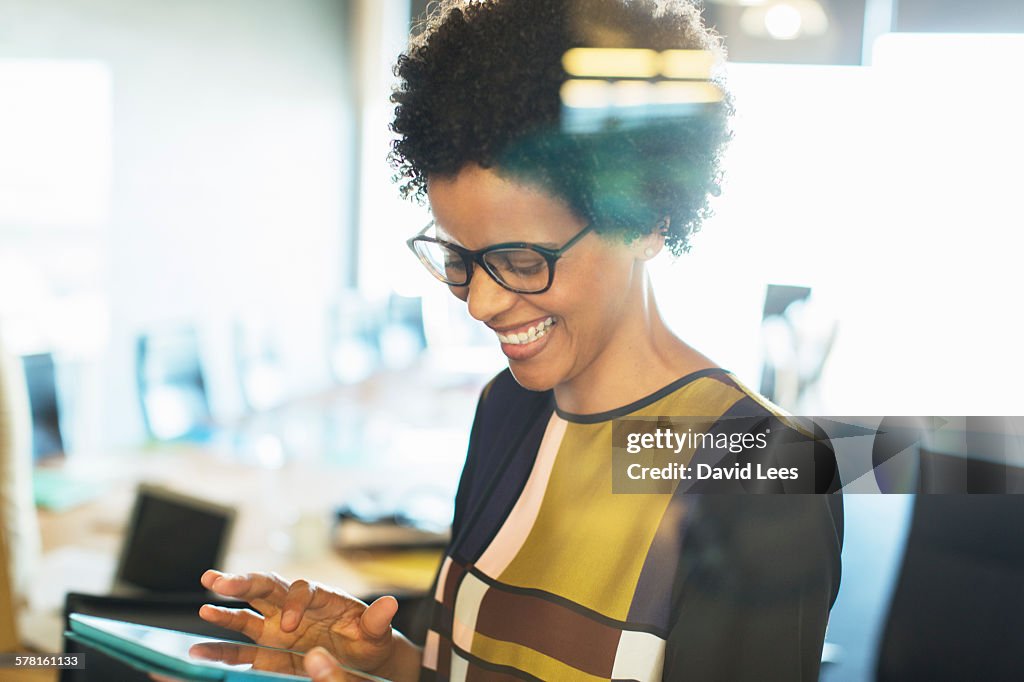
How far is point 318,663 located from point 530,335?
0.75 ft

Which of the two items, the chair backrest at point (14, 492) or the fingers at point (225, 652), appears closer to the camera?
the fingers at point (225, 652)

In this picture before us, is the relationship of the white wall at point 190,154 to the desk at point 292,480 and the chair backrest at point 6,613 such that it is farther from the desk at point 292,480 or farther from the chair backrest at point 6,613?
the chair backrest at point 6,613

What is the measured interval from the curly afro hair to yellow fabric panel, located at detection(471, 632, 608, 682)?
0.26m

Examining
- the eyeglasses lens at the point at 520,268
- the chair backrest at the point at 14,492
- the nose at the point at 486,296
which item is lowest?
the chair backrest at the point at 14,492

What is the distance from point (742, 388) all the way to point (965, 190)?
187 mm

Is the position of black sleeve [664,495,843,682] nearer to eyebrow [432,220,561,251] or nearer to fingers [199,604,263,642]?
eyebrow [432,220,561,251]

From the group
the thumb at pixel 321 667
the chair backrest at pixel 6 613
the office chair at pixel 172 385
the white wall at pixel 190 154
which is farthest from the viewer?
the white wall at pixel 190 154

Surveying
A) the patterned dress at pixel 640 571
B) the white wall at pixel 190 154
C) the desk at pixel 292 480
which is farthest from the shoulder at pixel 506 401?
the white wall at pixel 190 154

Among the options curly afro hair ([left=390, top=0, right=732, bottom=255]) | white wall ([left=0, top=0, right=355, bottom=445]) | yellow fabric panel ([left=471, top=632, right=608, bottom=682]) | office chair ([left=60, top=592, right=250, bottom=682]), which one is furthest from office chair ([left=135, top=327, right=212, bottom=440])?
curly afro hair ([left=390, top=0, right=732, bottom=255])

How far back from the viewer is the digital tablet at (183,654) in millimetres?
534

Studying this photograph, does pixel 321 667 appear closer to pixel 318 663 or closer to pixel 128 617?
pixel 318 663

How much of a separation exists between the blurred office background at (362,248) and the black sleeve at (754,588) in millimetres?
39

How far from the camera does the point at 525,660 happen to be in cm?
59

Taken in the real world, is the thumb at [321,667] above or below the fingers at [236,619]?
above
